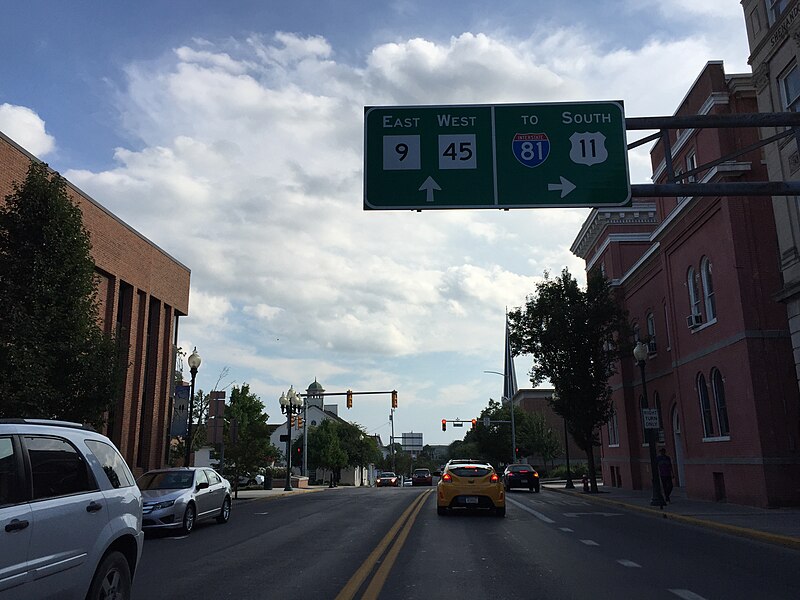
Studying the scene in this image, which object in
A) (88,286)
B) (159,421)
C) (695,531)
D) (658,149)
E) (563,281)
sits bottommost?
(695,531)

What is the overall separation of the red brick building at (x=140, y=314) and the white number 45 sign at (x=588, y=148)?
683 inches

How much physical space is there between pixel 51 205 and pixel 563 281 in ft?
78.2

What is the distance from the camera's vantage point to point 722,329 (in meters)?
22.5

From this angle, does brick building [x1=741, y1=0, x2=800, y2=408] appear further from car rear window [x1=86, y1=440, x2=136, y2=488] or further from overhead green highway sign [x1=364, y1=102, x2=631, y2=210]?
car rear window [x1=86, y1=440, x2=136, y2=488]

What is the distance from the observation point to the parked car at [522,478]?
35.6 metres

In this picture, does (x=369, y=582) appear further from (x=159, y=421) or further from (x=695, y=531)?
(x=159, y=421)

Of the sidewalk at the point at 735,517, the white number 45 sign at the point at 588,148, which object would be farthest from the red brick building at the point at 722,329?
the white number 45 sign at the point at 588,148

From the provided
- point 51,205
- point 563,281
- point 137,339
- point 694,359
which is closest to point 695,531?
point 694,359

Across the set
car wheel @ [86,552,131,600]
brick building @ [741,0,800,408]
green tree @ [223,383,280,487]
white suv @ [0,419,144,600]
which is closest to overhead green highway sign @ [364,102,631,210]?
white suv @ [0,419,144,600]

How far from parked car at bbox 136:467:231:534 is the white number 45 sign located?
10967 mm

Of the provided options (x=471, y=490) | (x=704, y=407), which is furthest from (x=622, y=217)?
(x=471, y=490)

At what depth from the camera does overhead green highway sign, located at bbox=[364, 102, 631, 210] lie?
1084 cm

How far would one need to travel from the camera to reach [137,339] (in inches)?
1083

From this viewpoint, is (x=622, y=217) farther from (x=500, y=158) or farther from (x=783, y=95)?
(x=500, y=158)
